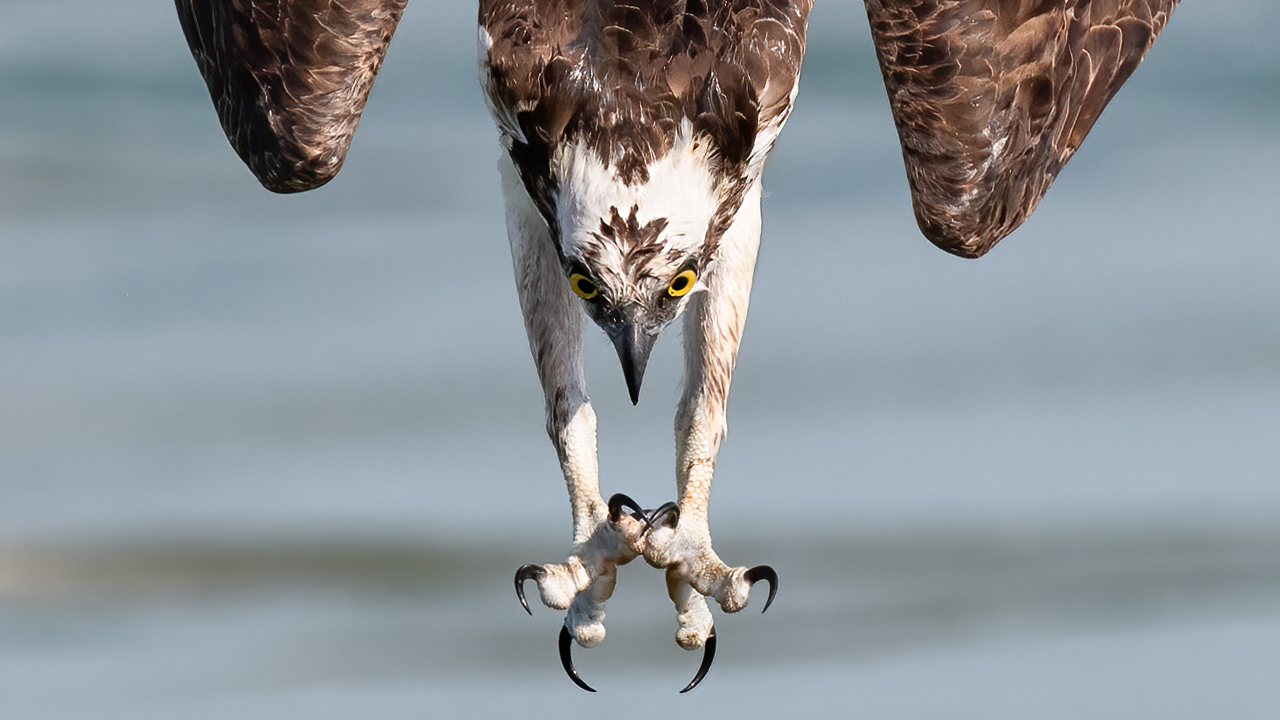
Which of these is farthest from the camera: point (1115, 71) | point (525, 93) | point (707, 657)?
point (707, 657)

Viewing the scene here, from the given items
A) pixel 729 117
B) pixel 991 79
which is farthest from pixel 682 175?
pixel 991 79

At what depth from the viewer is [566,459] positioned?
8.13m

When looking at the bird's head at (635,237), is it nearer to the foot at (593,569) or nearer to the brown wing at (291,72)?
the foot at (593,569)

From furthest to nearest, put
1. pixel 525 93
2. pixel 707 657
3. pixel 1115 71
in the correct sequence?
pixel 707 657 < pixel 1115 71 < pixel 525 93

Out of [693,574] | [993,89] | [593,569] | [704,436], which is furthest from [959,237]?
[593,569]

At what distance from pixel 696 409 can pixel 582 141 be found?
1973mm

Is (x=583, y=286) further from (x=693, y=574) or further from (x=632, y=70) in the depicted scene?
(x=693, y=574)

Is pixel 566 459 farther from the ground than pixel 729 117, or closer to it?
closer to it

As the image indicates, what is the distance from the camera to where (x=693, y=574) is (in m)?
7.97

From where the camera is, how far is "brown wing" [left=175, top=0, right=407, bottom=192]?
7.27 m

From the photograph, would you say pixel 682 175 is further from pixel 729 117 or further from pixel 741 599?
pixel 741 599

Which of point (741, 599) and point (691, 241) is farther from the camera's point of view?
point (741, 599)

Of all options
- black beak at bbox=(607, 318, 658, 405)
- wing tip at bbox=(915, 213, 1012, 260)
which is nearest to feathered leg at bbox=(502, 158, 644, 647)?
black beak at bbox=(607, 318, 658, 405)

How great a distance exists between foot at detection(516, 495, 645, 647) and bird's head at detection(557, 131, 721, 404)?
1028mm
